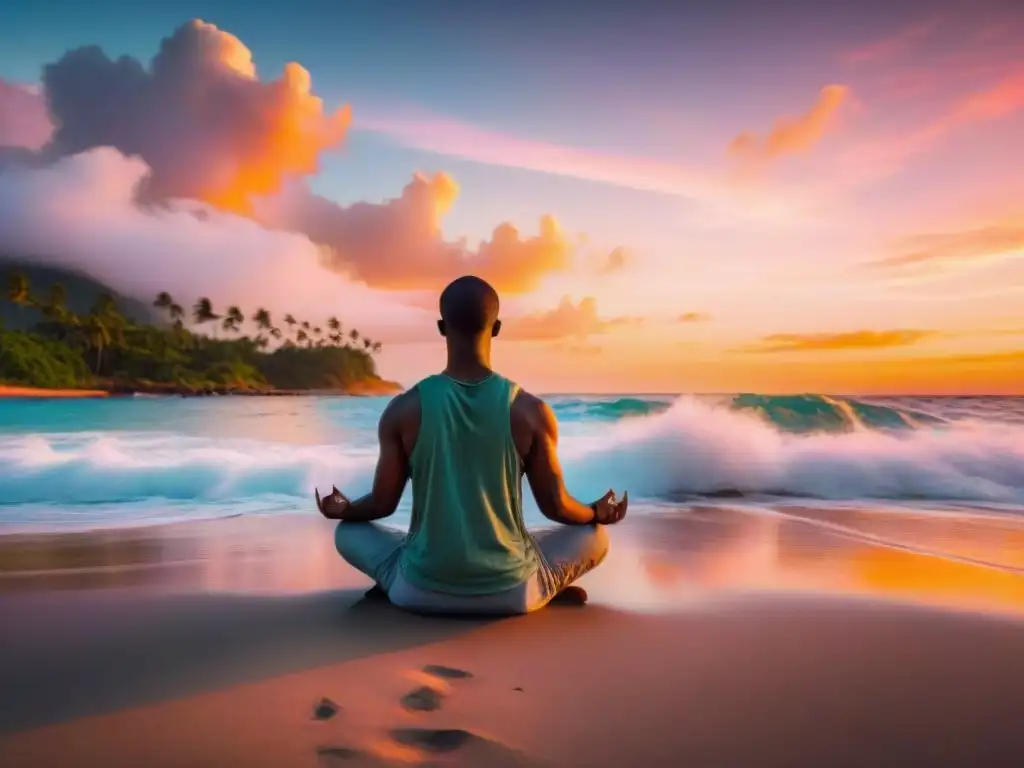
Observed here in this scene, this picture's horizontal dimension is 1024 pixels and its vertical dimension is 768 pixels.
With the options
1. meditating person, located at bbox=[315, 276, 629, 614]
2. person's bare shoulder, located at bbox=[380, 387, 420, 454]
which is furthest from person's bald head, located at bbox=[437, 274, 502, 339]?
person's bare shoulder, located at bbox=[380, 387, 420, 454]

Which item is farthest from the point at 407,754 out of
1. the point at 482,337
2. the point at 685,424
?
the point at 685,424

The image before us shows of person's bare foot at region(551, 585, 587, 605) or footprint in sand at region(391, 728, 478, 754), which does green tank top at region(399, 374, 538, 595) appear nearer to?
person's bare foot at region(551, 585, 587, 605)

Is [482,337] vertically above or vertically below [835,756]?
above

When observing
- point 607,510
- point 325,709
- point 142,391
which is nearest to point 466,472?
point 607,510

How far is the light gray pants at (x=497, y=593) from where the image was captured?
3.62m

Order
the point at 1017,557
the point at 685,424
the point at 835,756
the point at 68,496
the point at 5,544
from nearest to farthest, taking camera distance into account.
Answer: the point at 835,756 → the point at 1017,557 → the point at 5,544 → the point at 68,496 → the point at 685,424

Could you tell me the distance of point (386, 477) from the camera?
3.57 m

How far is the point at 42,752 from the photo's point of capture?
7.56ft

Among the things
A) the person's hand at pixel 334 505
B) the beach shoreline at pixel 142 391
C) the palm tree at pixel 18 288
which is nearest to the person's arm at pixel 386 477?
the person's hand at pixel 334 505

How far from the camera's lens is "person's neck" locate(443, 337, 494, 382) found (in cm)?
354

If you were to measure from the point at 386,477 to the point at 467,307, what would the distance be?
876 millimetres

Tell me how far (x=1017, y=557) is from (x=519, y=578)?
4.13 m

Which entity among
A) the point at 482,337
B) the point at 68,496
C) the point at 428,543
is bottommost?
the point at 68,496

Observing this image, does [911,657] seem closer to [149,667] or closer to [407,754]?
[407,754]
